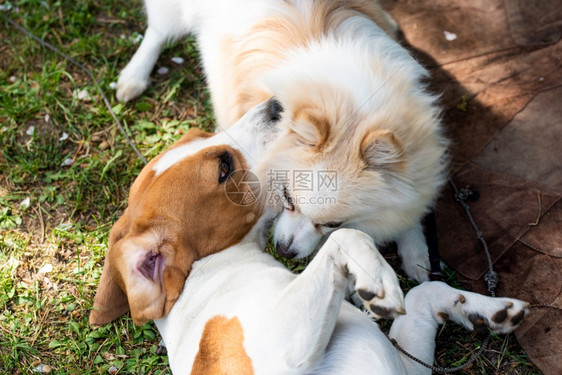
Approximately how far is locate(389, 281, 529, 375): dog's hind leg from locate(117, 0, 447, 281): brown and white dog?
1.42ft

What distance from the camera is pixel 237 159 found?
118 inches

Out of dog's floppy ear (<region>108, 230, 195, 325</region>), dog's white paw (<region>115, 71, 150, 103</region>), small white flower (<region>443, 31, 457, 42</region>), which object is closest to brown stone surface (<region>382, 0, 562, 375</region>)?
small white flower (<region>443, 31, 457, 42</region>)

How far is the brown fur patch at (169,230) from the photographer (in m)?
2.67

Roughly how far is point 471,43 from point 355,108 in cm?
195

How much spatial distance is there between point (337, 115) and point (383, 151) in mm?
307

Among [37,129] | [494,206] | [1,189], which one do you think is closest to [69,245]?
[1,189]

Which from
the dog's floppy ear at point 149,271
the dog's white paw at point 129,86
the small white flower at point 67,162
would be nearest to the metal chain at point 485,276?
the dog's floppy ear at point 149,271

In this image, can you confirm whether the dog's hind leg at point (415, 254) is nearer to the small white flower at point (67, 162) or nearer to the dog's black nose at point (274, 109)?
the dog's black nose at point (274, 109)

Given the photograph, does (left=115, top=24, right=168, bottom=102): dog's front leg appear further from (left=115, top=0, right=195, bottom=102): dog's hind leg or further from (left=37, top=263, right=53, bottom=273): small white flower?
(left=37, top=263, right=53, bottom=273): small white flower

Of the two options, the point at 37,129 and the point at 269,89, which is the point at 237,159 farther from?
the point at 37,129

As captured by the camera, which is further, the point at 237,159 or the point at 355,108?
the point at 237,159

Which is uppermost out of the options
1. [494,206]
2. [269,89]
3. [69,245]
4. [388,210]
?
[269,89]

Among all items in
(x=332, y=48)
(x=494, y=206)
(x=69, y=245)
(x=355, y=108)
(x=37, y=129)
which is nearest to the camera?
(x=355, y=108)
